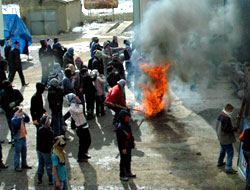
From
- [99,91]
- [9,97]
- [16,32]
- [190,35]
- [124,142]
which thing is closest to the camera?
[124,142]

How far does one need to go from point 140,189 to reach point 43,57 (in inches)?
346

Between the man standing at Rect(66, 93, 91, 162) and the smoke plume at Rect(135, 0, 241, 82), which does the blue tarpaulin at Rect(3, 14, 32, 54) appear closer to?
the smoke plume at Rect(135, 0, 241, 82)

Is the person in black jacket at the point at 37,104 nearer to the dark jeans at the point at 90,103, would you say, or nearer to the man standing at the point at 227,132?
the dark jeans at the point at 90,103

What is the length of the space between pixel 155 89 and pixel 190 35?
2.81 meters

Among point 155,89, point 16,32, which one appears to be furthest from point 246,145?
point 16,32

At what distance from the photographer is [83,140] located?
344 inches

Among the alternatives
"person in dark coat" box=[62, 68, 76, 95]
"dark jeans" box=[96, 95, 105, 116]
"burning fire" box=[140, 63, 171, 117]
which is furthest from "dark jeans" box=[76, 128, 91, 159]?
"burning fire" box=[140, 63, 171, 117]

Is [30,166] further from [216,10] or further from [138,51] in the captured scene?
[216,10]

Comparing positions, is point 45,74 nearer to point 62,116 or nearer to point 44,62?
point 44,62

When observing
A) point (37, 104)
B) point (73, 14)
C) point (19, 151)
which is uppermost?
point (73, 14)

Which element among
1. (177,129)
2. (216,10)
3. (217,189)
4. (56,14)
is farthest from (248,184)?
(56,14)

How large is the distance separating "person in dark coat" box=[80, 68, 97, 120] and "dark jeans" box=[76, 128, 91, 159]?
2.69m

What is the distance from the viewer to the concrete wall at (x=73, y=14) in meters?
28.5

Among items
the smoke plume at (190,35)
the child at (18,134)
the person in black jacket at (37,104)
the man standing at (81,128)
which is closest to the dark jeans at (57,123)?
the person in black jacket at (37,104)
